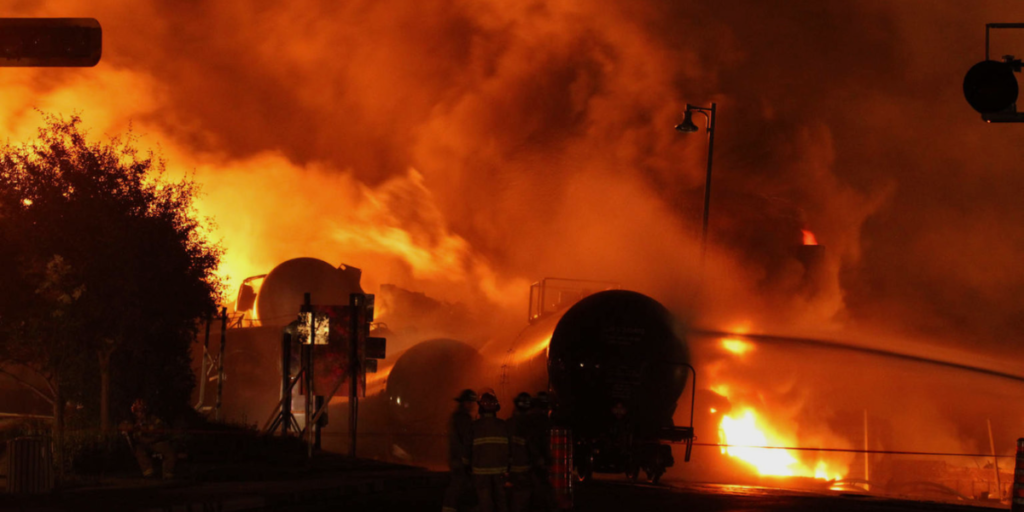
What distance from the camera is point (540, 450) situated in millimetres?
12383

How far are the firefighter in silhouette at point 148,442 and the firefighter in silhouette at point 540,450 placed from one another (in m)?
7.81

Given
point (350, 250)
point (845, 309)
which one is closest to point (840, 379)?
point (845, 309)

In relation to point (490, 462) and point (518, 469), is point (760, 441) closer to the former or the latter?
point (518, 469)

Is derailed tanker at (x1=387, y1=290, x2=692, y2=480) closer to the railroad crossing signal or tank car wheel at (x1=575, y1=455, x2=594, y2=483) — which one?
tank car wheel at (x1=575, y1=455, x2=594, y2=483)

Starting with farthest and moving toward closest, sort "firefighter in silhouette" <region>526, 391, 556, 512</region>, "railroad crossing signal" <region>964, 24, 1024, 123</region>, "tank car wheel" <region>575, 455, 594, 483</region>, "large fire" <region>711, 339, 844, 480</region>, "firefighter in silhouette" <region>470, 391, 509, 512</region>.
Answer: "large fire" <region>711, 339, 844, 480</region>, "tank car wheel" <region>575, 455, 594, 483</region>, "firefighter in silhouette" <region>526, 391, 556, 512</region>, "railroad crossing signal" <region>964, 24, 1024, 123</region>, "firefighter in silhouette" <region>470, 391, 509, 512</region>

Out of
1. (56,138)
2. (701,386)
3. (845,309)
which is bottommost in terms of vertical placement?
(701,386)

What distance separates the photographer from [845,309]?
38.0 metres

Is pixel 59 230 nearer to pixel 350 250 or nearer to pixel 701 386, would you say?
pixel 701 386

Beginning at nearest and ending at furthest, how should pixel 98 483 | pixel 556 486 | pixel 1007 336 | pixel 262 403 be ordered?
pixel 556 486 < pixel 98 483 < pixel 1007 336 < pixel 262 403

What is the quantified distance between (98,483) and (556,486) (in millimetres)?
7830

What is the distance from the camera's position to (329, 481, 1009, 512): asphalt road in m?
14.9

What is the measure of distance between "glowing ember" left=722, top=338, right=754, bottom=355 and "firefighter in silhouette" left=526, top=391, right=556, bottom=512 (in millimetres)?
15550

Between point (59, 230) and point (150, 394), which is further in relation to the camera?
point (150, 394)

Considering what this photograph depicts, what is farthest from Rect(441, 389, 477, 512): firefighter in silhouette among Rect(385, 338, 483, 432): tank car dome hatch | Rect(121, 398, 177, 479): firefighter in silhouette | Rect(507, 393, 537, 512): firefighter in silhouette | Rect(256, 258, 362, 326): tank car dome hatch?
Rect(256, 258, 362, 326): tank car dome hatch
